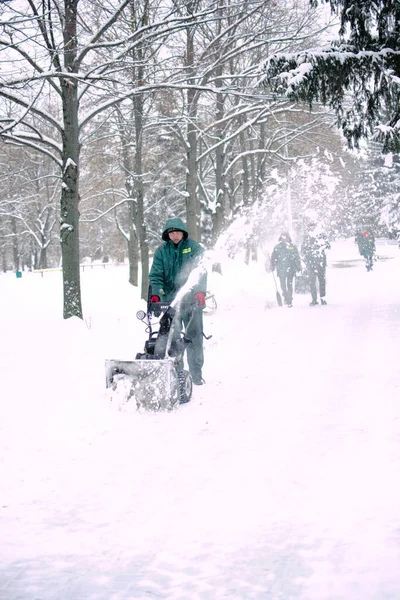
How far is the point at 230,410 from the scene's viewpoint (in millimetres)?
6352

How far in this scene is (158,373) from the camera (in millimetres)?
6188

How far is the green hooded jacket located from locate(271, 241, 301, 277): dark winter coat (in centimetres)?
887

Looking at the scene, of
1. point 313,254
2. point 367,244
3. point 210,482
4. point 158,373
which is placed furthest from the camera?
point 367,244

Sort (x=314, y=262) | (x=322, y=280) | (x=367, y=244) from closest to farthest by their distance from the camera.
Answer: (x=314, y=262) → (x=322, y=280) → (x=367, y=244)

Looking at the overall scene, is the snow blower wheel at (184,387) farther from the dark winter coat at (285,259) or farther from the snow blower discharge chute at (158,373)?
the dark winter coat at (285,259)

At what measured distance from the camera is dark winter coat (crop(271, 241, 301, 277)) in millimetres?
16016

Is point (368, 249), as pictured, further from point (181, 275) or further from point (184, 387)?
point (184, 387)

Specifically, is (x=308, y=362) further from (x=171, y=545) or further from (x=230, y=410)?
(x=171, y=545)

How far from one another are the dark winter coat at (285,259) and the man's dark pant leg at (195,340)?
884 centimetres

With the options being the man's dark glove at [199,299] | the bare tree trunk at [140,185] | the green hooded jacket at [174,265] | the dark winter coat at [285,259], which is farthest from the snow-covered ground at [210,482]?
the bare tree trunk at [140,185]

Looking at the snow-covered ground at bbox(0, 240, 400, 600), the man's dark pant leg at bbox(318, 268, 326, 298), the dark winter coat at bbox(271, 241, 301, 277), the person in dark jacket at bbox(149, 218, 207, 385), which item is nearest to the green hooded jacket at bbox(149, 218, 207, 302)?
the person in dark jacket at bbox(149, 218, 207, 385)

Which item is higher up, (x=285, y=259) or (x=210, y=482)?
(x=285, y=259)

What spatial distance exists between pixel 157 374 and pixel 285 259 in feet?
33.8

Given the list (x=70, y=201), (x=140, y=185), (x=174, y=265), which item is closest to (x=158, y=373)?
(x=174, y=265)
